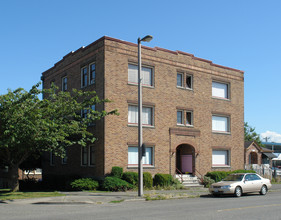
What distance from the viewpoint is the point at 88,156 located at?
2633 centimetres

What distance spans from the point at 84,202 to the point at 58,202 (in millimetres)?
1242

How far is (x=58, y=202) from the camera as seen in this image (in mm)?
17359

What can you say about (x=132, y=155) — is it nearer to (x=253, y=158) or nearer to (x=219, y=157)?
(x=219, y=157)

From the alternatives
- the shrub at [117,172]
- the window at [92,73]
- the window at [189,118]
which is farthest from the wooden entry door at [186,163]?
the window at [92,73]

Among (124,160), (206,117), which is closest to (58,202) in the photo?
Result: (124,160)

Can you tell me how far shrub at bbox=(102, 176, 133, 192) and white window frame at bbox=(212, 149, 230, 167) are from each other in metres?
10.3

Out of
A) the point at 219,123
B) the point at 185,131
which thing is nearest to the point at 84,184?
the point at 185,131

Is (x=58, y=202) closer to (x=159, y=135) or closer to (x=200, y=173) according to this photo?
(x=159, y=135)

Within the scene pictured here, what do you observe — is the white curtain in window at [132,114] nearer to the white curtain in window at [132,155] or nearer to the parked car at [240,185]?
the white curtain in window at [132,155]

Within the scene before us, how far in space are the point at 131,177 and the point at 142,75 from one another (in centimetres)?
767

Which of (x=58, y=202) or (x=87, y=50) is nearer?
(x=58, y=202)

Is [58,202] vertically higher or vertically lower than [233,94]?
lower

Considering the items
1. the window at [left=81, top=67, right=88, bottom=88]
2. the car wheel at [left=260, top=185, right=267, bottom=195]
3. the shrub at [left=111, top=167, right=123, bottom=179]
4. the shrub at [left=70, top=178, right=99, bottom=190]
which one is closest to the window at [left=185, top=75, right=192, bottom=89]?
the window at [left=81, top=67, right=88, bottom=88]

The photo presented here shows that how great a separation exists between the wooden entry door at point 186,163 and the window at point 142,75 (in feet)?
23.1
